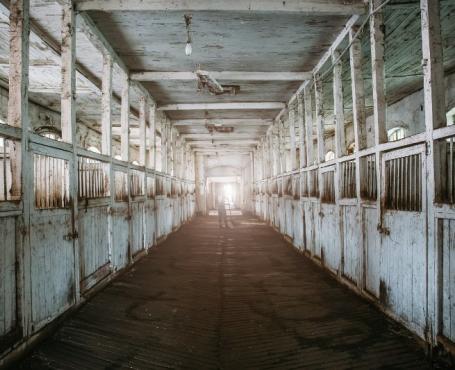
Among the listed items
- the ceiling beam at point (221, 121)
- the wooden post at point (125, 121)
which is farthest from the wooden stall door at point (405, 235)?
the ceiling beam at point (221, 121)

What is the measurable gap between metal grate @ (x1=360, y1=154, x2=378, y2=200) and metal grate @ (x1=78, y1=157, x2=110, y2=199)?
4.09 m

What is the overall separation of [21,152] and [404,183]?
4.14 meters

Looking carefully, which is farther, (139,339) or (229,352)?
(139,339)

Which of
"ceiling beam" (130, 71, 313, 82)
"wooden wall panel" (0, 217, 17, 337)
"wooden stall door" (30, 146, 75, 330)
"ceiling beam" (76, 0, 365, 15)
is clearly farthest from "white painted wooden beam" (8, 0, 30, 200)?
"ceiling beam" (130, 71, 313, 82)

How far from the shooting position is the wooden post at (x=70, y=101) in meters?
4.11

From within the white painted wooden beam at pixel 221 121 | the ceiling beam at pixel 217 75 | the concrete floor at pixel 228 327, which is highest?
the white painted wooden beam at pixel 221 121

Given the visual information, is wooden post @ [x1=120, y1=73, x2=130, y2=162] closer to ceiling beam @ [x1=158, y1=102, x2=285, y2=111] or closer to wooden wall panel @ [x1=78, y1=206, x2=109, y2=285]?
wooden wall panel @ [x1=78, y1=206, x2=109, y2=285]

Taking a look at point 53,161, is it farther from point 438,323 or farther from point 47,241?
point 438,323

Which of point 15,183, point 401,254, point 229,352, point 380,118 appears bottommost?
point 229,352

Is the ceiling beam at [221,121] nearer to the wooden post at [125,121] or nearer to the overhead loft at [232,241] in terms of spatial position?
the overhead loft at [232,241]

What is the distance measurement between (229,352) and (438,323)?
1986 millimetres

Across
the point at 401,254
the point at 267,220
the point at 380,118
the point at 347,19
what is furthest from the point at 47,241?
the point at 267,220

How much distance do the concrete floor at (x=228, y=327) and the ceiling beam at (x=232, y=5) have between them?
421 centimetres

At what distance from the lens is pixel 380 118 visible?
13.2 feet
